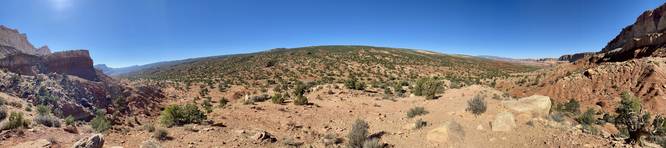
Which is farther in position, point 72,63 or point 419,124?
point 72,63

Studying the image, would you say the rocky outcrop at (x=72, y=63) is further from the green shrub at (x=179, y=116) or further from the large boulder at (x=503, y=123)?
the large boulder at (x=503, y=123)

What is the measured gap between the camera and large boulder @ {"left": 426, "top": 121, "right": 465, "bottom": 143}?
8.21 meters

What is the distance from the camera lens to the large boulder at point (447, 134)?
8.21 meters

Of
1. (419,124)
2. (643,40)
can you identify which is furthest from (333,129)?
(643,40)

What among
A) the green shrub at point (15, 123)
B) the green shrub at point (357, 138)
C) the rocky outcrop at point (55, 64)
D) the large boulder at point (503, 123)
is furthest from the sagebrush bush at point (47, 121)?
the rocky outcrop at point (55, 64)

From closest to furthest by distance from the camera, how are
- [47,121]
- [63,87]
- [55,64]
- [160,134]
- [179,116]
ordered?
1. [47,121]
2. [160,134]
3. [179,116]
4. [63,87]
5. [55,64]

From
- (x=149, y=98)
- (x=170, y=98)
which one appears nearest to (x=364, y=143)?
(x=149, y=98)

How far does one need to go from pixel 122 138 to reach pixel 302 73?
34040 mm

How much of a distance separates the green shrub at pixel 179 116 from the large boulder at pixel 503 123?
9.93m

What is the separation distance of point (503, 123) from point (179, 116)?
1062 cm

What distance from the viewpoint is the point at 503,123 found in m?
8.55

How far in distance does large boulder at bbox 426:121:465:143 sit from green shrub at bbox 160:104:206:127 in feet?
27.4

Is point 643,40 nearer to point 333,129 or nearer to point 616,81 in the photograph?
point 616,81

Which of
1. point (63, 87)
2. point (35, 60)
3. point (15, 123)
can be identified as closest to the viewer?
point (15, 123)
